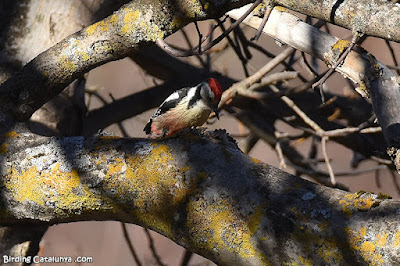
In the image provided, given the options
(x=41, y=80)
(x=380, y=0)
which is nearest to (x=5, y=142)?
(x=41, y=80)

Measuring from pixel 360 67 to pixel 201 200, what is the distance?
0.72m

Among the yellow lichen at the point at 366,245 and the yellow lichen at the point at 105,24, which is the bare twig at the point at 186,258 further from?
the yellow lichen at the point at 366,245

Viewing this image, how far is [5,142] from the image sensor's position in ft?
4.37

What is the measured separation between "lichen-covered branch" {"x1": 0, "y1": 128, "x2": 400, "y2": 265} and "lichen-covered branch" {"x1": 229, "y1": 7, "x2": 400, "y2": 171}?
0.40 metres

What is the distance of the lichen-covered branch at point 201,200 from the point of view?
34.7 inches

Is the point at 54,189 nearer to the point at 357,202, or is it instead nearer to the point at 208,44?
the point at 208,44

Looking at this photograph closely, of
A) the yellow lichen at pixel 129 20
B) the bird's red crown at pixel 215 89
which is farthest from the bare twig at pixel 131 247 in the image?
the yellow lichen at pixel 129 20

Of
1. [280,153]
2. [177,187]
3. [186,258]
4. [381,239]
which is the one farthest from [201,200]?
[186,258]

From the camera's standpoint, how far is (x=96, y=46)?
148 cm

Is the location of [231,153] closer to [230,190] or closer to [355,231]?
[230,190]

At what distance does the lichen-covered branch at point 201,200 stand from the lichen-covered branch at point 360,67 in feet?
1.31

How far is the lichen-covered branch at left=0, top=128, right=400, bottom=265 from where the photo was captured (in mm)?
881

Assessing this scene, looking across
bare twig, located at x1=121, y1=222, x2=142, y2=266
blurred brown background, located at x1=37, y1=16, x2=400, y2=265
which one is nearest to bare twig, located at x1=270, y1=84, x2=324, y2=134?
blurred brown background, located at x1=37, y1=16, x2=400, y2=265

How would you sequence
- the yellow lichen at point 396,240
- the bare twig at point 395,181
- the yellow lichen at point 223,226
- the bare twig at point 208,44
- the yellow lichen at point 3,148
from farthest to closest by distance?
the bare twig at point 395,181, the yellow lichen at point 3,148, the bare twig at point 208,44, the yellow lichen at point 223,226, the yellow lichen at point 396,240
